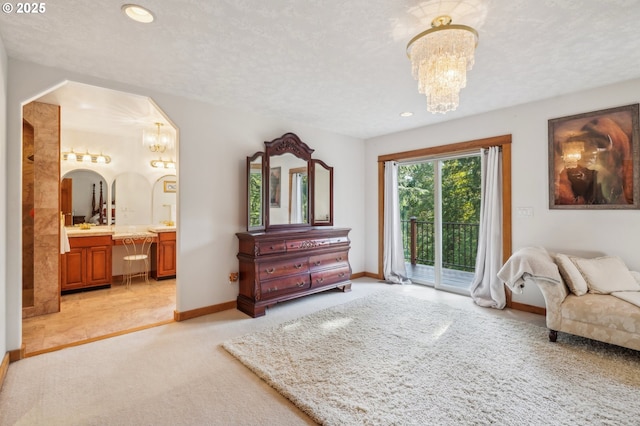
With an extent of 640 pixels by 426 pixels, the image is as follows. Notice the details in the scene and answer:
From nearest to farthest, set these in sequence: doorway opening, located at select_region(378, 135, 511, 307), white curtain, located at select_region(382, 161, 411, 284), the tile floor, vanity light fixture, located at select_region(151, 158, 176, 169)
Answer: the tile floor → doorway opening, located at select_region(378, 135, 511, 307) → white curtain, located at select_region(382, 161, 411, 284) → vanity light fixture, located at select_region(151, 158, 176, 169)

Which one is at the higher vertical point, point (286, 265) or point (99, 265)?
point (286, 265)

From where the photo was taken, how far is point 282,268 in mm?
3766

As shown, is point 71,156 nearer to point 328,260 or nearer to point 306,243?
point 306,243

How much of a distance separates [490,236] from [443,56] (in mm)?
2715

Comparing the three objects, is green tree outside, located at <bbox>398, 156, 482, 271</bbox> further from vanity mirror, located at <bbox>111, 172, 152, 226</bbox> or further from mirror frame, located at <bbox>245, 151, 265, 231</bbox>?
vanity mirror, located at <bbox>111, 172, 152, 226</bbox>

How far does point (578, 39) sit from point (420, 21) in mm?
1268

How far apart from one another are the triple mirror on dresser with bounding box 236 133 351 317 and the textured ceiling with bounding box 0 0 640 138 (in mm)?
940

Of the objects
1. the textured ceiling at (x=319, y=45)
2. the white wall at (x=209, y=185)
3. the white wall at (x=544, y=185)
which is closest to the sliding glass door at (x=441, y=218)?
the white wall at (x=544, y=185)

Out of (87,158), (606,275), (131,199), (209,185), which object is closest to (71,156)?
(87,158)

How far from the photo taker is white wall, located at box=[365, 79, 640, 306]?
3045mm

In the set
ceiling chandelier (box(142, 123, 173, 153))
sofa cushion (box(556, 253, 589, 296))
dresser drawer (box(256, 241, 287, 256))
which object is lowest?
sofa cushion (box(556, 253, 589, 296))

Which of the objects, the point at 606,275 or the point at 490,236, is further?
the point at 490,236

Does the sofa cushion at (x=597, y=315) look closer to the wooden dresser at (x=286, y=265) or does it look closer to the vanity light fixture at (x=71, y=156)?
the wooden dresser at (x=286, y=265)

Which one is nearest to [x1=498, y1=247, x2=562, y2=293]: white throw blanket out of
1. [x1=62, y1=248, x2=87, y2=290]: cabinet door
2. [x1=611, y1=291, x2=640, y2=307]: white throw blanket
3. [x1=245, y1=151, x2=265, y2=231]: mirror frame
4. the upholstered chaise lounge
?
the upholstered chaise lounge
